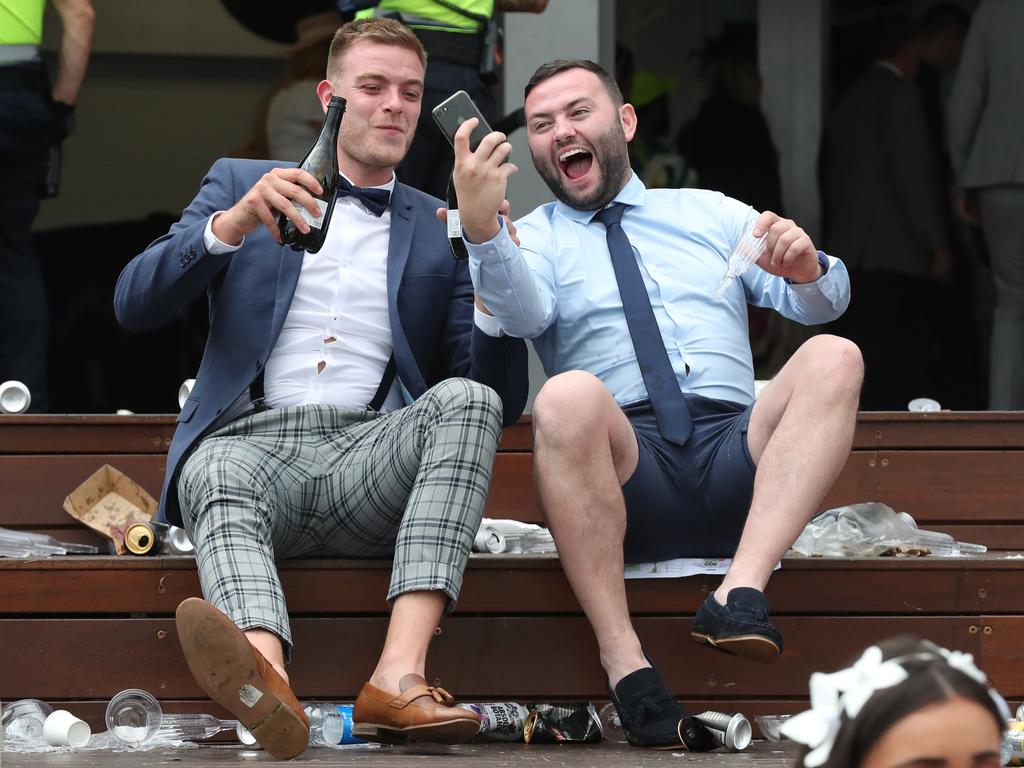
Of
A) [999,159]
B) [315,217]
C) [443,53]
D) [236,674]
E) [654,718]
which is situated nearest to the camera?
[236,674]

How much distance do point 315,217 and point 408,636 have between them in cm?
84

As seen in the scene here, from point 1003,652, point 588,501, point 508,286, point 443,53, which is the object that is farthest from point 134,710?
point 443,53

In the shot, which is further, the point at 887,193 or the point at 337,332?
the point at 887,193

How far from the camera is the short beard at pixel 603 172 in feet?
11.4

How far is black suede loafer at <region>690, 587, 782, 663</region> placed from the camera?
2717 millimetres

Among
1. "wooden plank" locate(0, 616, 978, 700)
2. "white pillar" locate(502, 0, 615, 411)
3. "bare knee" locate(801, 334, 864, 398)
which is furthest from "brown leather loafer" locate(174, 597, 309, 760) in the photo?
"white pillar" locate(502, 0, 615, 411)

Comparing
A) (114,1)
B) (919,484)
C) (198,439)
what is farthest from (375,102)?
(114,1)

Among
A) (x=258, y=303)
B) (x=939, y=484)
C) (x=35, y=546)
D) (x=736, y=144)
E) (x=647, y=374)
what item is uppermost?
(x=736, y=144)

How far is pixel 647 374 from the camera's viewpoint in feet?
10.7

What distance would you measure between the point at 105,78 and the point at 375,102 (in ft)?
16.6

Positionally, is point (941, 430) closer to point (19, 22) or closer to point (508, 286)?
A: point (508, 286)

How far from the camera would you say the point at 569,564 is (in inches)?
117

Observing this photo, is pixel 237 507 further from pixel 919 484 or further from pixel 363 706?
pixel 919 484

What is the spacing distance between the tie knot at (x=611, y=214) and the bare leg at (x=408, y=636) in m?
1.03
